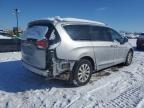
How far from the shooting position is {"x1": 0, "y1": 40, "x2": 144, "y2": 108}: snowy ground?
477 cm

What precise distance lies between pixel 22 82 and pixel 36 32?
5.83 ft

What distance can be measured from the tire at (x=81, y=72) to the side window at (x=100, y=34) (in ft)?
3.04

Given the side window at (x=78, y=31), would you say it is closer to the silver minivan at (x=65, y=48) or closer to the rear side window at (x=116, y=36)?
the silver minivan at (x=65, y=48)

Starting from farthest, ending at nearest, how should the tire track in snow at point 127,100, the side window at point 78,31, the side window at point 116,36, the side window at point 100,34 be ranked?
the side window at point 116,36, the side window at point 100,34, the side window at point 78,31, the tire track in snow at point 127,100

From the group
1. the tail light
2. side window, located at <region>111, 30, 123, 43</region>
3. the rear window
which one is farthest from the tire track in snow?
side window, located at <region>111, 30, 123, 43</region>

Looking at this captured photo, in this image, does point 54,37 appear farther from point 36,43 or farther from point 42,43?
point 36,43

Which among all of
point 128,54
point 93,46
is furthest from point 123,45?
point 93,46

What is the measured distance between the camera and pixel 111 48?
730cm

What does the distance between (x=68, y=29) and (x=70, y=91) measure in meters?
1.69

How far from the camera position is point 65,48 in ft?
18.1

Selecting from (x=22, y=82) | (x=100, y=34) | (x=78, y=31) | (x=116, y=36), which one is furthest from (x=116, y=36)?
(x=22, y=82)

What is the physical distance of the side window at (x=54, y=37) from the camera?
5406mm

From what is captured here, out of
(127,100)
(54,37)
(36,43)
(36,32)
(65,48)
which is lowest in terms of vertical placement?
(127,100)

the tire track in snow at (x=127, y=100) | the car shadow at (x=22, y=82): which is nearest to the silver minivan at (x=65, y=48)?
the car shadow at (x=22, y=82)
